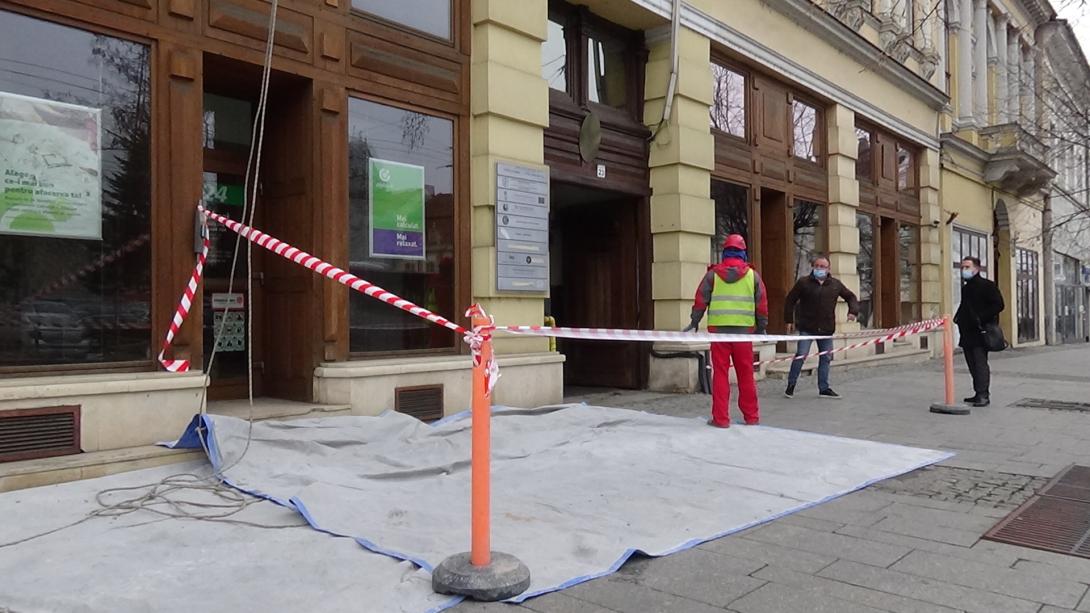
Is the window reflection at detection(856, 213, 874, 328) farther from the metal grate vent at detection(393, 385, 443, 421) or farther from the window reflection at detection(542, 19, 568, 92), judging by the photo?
the metal grate vent at detection(393, 385, 443, 421)

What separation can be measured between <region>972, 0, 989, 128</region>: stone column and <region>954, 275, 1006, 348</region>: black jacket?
14.4m

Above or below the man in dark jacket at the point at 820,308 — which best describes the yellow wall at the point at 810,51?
above

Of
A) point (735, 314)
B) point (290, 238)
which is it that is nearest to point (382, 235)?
point (290, 238)

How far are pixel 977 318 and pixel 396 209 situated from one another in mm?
6712

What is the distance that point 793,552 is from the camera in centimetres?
389

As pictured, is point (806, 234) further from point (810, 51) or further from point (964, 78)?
point (964, 78)

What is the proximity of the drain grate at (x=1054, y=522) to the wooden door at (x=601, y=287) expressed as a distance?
5684 millimetres

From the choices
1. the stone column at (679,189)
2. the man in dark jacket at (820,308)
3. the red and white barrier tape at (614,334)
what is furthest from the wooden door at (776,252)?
the red and white barrier tape at (614,334)

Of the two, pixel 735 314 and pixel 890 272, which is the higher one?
pixel 890 272

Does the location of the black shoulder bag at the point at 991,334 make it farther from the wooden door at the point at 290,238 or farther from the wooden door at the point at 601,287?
the wooden door at the point at 290,238

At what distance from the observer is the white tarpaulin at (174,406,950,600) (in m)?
3.97

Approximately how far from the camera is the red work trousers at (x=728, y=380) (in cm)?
719

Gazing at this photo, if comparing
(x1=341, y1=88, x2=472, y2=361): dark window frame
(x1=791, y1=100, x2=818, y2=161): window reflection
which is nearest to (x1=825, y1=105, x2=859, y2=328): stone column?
(x1=791, y1=100, x2=818, y2=161): window reflection

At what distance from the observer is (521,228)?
7973mm
